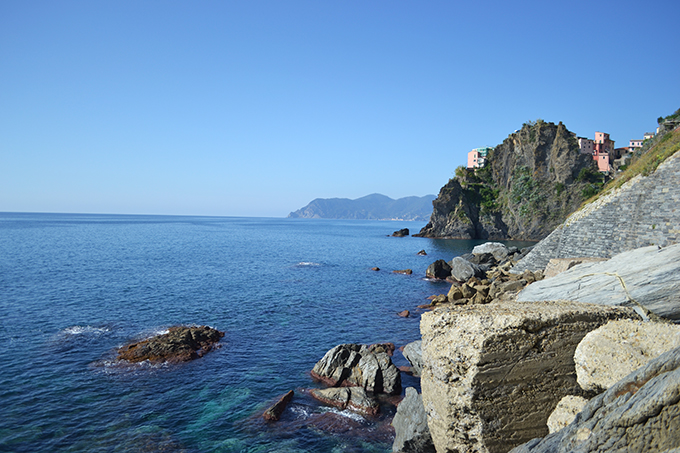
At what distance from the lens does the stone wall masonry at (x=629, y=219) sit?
20938mm

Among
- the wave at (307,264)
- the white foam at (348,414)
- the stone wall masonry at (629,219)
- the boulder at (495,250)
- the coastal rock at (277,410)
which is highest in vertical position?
the stone wall masonry at (629,219)

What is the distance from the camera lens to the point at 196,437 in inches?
498

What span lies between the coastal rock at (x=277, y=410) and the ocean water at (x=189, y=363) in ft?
0.98

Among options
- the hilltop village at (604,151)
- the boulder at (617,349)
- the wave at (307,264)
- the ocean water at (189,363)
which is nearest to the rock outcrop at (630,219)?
the ocean water at (189,363)

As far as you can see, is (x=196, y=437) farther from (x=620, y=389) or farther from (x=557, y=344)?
(x=620, y=389)

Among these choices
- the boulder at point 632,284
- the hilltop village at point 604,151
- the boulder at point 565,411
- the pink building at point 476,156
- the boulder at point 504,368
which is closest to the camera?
the boulder at point 565,411

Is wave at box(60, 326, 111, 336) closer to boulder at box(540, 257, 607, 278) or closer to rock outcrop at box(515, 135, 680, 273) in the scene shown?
boulder at box(540, 257, 607, 278)

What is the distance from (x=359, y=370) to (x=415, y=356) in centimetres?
284

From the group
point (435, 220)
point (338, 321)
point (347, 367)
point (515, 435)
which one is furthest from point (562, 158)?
point (515, 435)

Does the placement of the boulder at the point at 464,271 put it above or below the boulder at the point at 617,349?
below

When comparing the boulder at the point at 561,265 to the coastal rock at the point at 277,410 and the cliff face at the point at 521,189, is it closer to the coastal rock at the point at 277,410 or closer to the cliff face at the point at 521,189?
the coastal rock at the point at 277,410

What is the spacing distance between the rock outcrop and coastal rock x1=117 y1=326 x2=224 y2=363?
1014 inches

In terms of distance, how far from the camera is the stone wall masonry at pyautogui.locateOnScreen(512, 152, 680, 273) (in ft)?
68.7

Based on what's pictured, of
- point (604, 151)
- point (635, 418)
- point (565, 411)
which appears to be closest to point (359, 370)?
point (565, 411)
